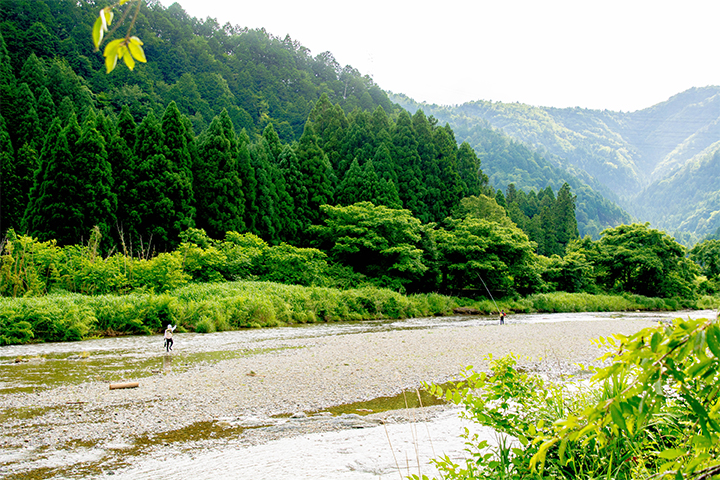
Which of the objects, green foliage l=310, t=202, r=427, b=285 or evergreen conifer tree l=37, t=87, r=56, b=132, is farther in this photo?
evergreen conifer tree l=37, t=87, r=56, b=132

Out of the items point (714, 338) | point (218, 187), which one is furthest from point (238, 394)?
point (218, 187)

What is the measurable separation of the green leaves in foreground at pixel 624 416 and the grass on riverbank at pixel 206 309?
12.6 meters

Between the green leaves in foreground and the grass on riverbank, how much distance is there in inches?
496

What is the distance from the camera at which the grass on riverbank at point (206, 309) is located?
482 inches

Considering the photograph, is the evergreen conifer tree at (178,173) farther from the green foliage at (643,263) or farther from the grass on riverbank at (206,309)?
the green foliage at (643,263)

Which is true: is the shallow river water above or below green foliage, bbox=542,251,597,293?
below

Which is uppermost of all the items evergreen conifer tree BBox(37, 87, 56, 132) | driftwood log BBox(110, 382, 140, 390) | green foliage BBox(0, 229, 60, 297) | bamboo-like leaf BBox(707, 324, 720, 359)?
evergreen conifer tree BBox(37, 87, 56, 132)

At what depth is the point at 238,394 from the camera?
286 inches

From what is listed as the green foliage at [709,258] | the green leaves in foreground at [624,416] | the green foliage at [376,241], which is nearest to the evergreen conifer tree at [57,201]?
the green foliage at [376,241]

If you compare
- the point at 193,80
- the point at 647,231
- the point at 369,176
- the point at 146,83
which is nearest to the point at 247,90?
the point at 193,80

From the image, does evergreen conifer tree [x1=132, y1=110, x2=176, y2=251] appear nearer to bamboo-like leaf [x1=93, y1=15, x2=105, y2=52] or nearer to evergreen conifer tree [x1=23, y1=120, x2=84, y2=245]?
evergreen conifer tree [x1=23, y1=120, x2=84, y2=245]

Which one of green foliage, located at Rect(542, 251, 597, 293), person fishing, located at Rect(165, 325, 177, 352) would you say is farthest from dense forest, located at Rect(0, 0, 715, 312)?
person fishing, located at Rect(165, 325, 177, 352)

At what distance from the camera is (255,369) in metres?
9.09

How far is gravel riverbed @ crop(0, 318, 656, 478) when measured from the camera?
544 centimetres
